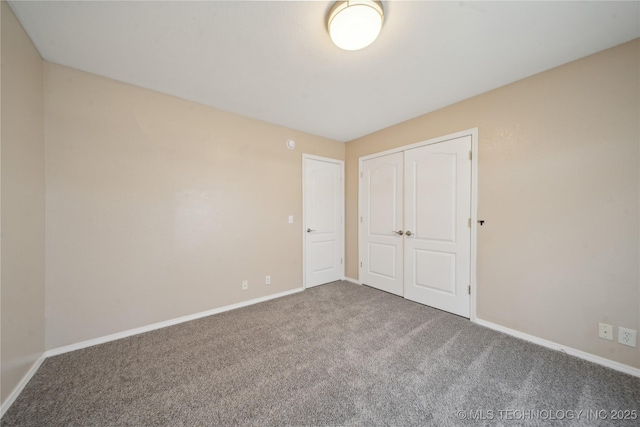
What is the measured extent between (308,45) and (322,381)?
8.30 feet

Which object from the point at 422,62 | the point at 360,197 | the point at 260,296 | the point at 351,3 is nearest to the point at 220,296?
the point at 260,296

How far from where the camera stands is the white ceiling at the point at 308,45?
4.74 ft

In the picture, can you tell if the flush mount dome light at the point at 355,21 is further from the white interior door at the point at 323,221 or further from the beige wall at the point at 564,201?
the white interior door at the point at 323,221

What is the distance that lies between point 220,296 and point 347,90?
9.23ft

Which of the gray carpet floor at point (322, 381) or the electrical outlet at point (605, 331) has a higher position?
A: the electrical outlet at point (605, 331)

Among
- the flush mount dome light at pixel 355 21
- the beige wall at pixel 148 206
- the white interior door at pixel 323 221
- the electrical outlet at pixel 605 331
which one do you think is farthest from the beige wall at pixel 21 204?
the electrical outlet at pixel 605 331

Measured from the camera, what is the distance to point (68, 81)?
1.97 m

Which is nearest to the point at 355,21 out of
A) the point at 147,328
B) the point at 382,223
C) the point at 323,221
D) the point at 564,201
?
the point at 564,201

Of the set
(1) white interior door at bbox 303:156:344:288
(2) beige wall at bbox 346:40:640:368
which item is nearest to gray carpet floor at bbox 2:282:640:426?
(2) beige wall at bbox 346:40:640:368

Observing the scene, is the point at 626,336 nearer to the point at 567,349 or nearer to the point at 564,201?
the point at 567,349

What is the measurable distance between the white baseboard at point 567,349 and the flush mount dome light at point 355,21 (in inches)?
114

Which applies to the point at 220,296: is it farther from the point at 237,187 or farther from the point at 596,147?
the point at 596,147

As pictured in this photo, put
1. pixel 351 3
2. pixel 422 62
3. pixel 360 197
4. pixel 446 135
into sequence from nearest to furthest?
pixel 351 3, pixel 422 62, pixel 446 135, pixel 360 197

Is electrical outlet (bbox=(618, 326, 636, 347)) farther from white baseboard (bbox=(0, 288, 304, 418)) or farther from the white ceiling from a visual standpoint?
white baseboard (bbox=(0, 288, 304, 418))
